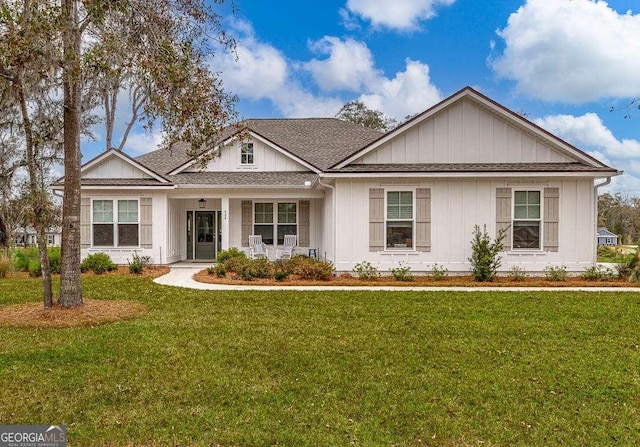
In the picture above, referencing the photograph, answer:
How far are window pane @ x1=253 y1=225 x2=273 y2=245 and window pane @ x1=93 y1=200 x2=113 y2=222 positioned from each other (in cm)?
506

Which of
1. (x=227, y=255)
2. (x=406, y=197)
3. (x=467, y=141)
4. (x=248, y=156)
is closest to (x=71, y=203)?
(x=227, y=255)

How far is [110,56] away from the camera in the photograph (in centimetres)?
639

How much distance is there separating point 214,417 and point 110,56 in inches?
206

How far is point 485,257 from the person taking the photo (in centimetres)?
1209

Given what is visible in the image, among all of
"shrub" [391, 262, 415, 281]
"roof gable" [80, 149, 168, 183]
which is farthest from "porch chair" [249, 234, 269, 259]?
"shrub" [391, 262, 415, 281]

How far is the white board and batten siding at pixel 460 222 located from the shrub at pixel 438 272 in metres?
0.11

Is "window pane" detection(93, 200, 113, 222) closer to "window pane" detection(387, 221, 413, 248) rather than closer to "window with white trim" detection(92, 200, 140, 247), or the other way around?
"window with white trim" detection(92, 200, 140, 247)

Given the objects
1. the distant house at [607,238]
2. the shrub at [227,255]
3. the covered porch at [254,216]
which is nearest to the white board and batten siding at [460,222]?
the covered porch at [254,216]

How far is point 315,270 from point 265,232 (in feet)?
16.3

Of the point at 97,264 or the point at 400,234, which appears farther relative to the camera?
the point at 97,264

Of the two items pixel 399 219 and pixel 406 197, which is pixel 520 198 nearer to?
pixel 406 197

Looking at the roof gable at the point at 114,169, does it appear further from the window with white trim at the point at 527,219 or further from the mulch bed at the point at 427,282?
the window with white trim at the point at 527,219

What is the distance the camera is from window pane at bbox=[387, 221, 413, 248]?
511 inches

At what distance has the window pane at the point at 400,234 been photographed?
13.0 metres
